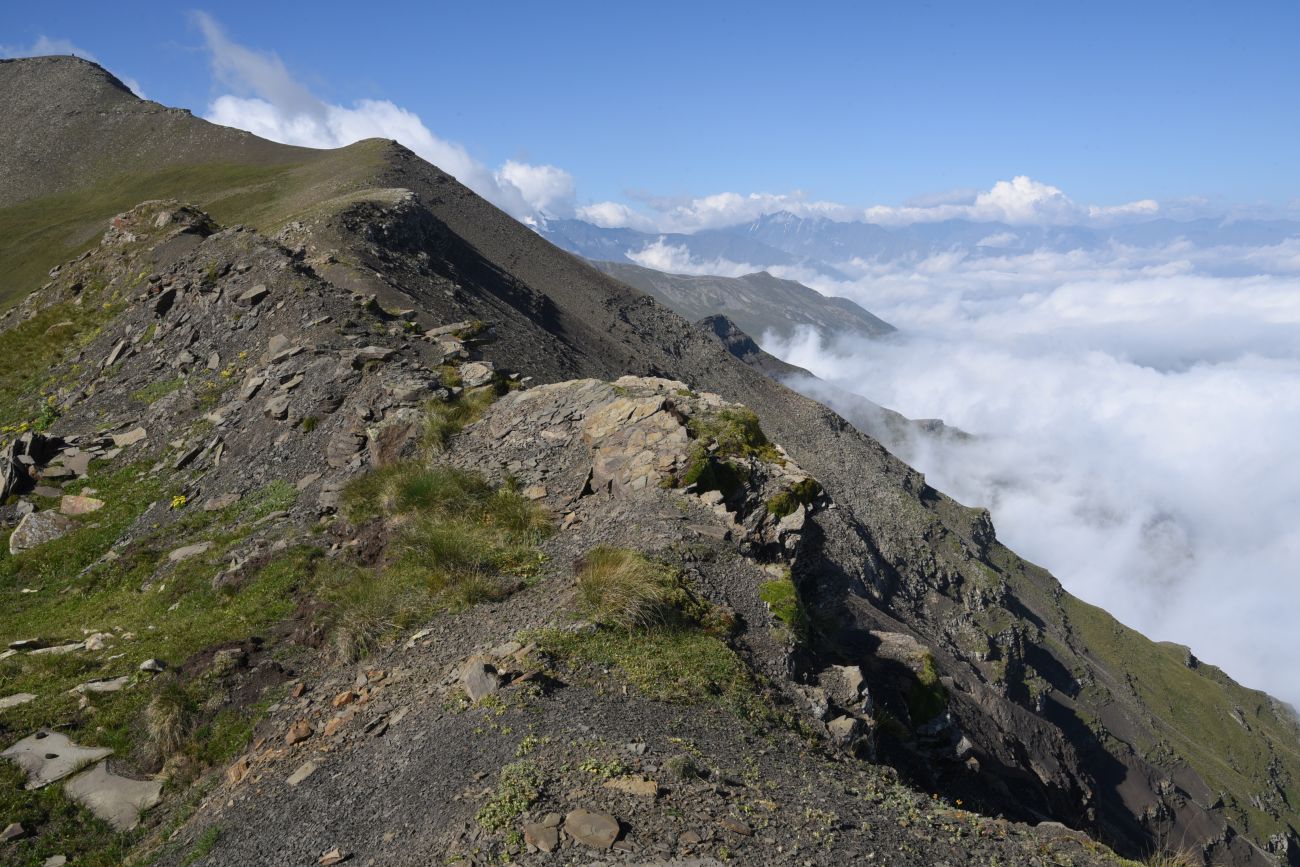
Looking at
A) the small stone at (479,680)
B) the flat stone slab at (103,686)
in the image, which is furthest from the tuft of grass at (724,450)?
the flat stone slab at (103,686)

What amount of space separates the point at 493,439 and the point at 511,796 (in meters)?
12.2

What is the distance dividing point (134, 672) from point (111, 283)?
3611 cm

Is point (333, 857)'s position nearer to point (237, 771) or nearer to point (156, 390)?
point (237, 771)

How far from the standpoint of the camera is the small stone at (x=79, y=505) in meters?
22.3

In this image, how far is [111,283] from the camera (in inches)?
1613

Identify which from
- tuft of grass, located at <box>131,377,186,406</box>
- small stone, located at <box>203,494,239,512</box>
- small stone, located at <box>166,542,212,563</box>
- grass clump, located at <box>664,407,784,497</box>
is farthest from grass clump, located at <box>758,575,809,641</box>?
tuft of grass, located at <box>131,377,186,406</box>

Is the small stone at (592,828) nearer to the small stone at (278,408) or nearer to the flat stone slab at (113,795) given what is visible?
the flat stone slab at (113,795)

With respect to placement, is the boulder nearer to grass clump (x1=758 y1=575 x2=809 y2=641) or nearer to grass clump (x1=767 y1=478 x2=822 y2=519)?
grass clump (x1=767 y1=478 x2=822 y2=519)

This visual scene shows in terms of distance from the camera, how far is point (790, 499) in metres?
17.2

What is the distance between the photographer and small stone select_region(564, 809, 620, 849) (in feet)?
24.1

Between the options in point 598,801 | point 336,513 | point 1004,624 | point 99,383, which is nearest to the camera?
point 598,801

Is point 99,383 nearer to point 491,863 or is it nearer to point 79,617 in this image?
point 79,617

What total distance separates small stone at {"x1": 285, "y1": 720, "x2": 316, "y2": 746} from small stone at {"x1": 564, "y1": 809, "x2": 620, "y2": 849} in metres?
5.43

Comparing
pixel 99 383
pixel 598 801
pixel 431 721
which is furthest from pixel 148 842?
pixel 99 383
